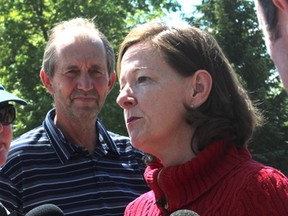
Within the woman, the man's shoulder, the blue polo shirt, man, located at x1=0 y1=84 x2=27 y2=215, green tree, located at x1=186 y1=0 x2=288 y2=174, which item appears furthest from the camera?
green tree, located at x1=186 y1=0 x2=288 y2=174

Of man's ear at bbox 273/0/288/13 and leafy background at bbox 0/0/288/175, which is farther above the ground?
man's ear at bbox 273/0/288/13

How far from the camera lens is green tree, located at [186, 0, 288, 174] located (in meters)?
25.4

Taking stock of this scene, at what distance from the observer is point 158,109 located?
9.62ft

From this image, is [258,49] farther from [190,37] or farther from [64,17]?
[190,37]

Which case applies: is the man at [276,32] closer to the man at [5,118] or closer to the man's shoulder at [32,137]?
the man at [5,118]

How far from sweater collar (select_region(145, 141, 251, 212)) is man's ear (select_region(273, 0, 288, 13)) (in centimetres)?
146

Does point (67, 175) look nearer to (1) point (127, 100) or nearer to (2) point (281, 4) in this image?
(1) point (127, 100)

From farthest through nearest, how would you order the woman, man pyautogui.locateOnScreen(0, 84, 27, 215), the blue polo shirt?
the blue polo shirt, man pyautogui.locateOnScreen(0, 84, 27, 215), the woman

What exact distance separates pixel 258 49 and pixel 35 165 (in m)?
23.7

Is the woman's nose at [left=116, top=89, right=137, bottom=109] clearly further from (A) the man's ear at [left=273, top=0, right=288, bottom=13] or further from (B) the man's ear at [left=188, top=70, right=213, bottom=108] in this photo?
(A) the man's ear at [left=273, top=0, right=288, bottom=13]

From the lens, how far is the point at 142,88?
2.99 metres

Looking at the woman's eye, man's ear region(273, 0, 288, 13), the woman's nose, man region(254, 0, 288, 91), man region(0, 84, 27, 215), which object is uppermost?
man's ear region(273, 0, 288, 13)

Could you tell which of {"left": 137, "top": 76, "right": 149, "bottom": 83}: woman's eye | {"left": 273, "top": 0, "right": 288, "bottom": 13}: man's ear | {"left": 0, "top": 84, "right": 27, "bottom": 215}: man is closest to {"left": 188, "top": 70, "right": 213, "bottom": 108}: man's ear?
{"left": 137, "top": 76, "right": 149, "bottom": 83}: woman's eye

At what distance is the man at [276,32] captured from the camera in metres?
1.49
